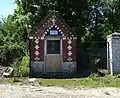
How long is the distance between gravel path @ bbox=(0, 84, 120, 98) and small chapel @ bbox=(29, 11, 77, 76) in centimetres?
719

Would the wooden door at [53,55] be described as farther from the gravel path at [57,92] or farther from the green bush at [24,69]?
the gravel path at [57,92]

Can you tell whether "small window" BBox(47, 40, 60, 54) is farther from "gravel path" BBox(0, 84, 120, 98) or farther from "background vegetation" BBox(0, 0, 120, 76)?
"gravel path" BBox(0, 84, 120, 98)

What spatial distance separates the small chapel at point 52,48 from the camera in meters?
20.8

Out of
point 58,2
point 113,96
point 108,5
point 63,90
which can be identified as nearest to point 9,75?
point 63,90

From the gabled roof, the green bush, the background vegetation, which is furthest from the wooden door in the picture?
the background vegetation

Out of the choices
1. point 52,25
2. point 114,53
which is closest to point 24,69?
point 52,25

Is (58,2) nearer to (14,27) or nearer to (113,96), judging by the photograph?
(14,27)

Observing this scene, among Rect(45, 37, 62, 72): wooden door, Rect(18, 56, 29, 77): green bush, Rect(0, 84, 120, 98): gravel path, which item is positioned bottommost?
Rect(0, 84, 120, 98): gravel path

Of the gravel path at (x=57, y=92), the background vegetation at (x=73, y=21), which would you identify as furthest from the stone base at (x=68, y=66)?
the gravel path at (x=57, y=92)

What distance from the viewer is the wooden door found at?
20812 millimetres

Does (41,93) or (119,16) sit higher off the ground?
(119,16)

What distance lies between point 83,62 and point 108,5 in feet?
26.1

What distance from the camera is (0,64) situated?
23891mm

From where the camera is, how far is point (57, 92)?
12.6m
